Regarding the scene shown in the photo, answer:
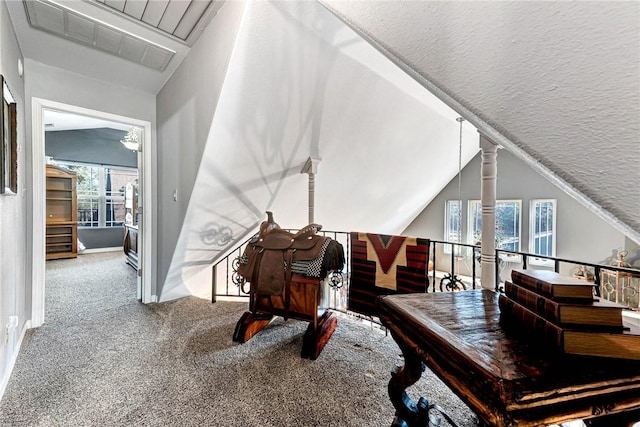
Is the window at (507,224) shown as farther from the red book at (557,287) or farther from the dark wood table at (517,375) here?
the dark wood table at (517,375)

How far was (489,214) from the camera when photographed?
139 centimetres

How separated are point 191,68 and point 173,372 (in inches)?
90.5

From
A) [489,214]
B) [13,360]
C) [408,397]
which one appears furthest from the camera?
[13,360]

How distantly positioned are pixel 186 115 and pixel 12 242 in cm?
151

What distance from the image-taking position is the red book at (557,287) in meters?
0.64

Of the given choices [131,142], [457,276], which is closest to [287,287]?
[457,276]

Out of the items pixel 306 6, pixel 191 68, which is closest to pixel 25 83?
pixel 191 68

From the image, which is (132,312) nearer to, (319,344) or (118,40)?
(319,344)

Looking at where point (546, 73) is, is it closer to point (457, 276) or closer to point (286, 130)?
point (286, 130)

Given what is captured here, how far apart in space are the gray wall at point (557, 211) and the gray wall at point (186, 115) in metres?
4.44

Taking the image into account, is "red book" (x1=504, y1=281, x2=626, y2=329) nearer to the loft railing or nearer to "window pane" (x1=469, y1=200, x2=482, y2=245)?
the loft railing

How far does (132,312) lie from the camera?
8.70 feet

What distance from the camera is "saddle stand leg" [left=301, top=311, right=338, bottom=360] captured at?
6.07ft

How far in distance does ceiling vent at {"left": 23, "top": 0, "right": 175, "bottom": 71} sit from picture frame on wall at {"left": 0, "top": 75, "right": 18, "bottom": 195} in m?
0.55
